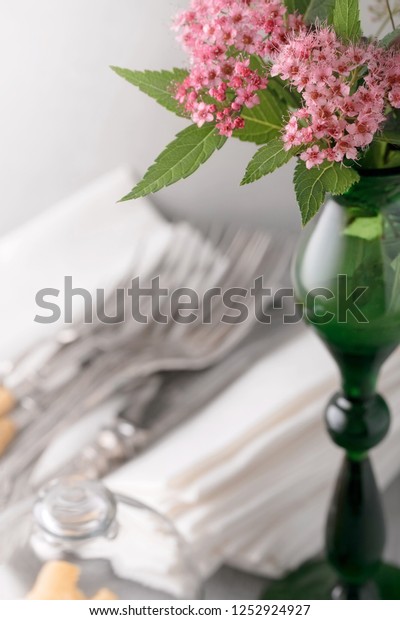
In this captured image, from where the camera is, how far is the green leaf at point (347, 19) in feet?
0.99

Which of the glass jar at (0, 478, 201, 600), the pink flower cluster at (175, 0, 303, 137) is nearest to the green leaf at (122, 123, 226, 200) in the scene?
the pink flower cluster at (175, 0, 303, 137)

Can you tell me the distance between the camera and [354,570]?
471 millimetres

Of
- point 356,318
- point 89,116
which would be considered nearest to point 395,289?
point 356,318

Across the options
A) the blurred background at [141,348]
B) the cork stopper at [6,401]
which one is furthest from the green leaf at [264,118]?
the cork stopper at [6,401]

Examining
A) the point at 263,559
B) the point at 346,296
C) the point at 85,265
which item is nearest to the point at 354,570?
the point at 263,559

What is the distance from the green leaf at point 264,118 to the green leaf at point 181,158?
0.02 meters

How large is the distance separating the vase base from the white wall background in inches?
10.7

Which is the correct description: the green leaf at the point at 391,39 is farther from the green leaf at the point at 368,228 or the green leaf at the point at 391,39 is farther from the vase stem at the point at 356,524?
the vase stem at the point at 356,524

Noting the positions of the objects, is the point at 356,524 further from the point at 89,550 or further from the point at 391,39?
the point at 391,39

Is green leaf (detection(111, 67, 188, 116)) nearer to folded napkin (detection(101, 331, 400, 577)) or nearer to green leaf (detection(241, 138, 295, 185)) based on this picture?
green leaf (detection(241, 138, 295, 185))

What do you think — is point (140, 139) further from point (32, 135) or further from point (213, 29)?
point (213, 29)

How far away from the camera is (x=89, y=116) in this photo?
651 millimetres

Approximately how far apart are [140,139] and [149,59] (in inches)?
2.8

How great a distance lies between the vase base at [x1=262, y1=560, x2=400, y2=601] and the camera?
0.49m
